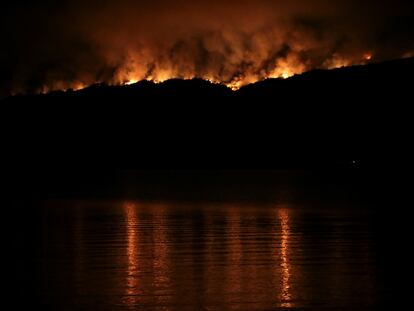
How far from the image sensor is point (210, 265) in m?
24.1

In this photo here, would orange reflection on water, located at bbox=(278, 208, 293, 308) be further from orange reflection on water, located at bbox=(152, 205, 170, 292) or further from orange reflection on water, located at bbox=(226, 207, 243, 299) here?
orange reflection on water, located at bbox=(152, 205, 170, 292)

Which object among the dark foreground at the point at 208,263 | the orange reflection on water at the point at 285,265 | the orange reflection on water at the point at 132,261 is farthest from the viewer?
the orange reflection on water at the point at 132,261

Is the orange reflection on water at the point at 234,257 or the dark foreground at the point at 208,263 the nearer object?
the dark foreground at the point at 208,263

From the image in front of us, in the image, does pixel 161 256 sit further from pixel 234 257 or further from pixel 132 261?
pixel 234 257

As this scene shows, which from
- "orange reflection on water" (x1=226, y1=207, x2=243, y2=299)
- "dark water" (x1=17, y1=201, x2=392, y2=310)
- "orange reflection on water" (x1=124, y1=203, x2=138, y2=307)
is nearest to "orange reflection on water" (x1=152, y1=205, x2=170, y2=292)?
"dark water" (x1=17, y1=201, x2=392, y2=310)

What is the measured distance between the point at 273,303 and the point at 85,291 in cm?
454

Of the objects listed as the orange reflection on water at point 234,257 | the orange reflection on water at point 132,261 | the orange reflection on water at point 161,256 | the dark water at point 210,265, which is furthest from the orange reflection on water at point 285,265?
the orange reflection on water at point 132,261

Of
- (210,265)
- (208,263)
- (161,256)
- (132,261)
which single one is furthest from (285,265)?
(132,261)

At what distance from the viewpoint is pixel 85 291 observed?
20094 millimetres

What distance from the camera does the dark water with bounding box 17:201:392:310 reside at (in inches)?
746

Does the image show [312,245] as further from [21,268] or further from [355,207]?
[355,207]

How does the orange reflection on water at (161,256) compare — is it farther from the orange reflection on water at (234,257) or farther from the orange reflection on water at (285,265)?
the orange reflection on water at (285,265)

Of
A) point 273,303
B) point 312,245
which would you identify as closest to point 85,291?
point 273,303

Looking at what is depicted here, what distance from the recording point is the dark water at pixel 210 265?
62.1 feet
